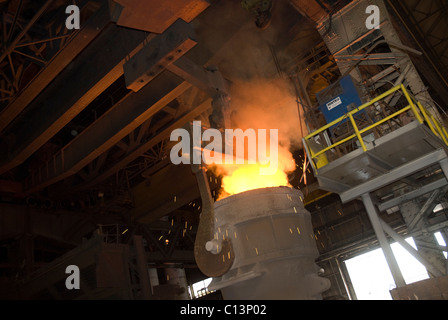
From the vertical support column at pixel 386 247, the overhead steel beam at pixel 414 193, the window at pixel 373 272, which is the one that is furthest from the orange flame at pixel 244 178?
the window at pixel 373 272

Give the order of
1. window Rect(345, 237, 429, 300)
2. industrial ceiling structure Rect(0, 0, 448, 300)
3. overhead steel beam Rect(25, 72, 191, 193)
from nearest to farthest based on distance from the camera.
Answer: industrial ceiling structure Rect(0, 0, 448, 300) < overhead steel beam Rect(25, 72, 191, 193) < window Rect(345, 237, 429, 300)

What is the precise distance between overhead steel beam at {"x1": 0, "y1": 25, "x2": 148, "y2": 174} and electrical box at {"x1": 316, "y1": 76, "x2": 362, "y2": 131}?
13.0ft

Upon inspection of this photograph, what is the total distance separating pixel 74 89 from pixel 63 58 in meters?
1.24

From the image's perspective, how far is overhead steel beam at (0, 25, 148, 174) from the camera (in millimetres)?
6945

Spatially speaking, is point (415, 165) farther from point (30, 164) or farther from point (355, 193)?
point (30, 164)

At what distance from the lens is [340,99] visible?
7.81m

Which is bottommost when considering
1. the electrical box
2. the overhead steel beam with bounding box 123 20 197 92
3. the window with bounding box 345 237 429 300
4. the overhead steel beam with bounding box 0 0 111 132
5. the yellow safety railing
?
the window with bounding box 345 237 429 300

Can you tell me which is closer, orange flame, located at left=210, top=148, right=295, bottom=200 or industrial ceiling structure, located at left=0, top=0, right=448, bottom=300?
industrial ceiling structure, located at left=0, top=0, right=448, bottom=300

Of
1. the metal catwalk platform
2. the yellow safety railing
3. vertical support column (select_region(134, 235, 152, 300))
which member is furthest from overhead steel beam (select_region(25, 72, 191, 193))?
the metal catwalk platform

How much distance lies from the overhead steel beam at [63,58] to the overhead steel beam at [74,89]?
2.20 feet

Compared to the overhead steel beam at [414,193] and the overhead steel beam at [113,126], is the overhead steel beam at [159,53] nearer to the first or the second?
the overhead steel beam at [113,126]

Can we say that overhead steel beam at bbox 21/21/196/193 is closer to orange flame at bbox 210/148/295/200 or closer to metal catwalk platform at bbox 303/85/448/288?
orange flame at bbox 210/148/295/200

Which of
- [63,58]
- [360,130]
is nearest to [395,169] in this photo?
[360,130]

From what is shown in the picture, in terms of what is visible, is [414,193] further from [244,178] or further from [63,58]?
[63,58]
